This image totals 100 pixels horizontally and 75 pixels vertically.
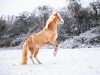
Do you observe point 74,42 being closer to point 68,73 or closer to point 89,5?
point 89,5

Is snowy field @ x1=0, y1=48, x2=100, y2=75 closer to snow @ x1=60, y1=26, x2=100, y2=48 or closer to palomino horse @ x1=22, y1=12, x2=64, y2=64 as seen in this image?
palomino horse @ x1=22, y1=12, x2=64, y2=64

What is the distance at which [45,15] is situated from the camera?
31969 millimetres

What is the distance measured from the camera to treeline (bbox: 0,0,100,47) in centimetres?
2772

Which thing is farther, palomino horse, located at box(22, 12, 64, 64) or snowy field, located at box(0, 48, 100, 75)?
palomino horse, located at box(22, 12, 64, 64)

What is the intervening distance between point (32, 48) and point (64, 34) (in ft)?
70.9

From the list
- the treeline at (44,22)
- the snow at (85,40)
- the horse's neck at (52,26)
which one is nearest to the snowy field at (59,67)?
the horse's neck at (52,26)

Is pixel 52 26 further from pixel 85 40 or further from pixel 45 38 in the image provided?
pixel 85 40

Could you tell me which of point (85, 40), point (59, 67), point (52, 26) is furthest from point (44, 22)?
point (59, 67)

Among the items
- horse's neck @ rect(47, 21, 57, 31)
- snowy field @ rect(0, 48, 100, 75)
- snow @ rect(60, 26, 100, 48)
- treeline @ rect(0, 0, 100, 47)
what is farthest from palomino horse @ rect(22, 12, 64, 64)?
treeline @ rect(0, 0, 100, 47)

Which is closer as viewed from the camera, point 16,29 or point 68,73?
point 68,73

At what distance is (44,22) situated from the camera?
3150 cm

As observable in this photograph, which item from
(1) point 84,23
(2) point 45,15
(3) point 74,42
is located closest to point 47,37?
(3) point 74,42

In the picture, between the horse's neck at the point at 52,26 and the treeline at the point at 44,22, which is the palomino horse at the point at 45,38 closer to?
the horse's neck at the point at 52,26

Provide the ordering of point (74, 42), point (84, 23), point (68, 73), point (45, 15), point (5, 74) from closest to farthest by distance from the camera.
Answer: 1. point (68, 73)
2. point (5, 74)
3. point (74, 42)
4. point (84, 23)
5. point (45, 15)
